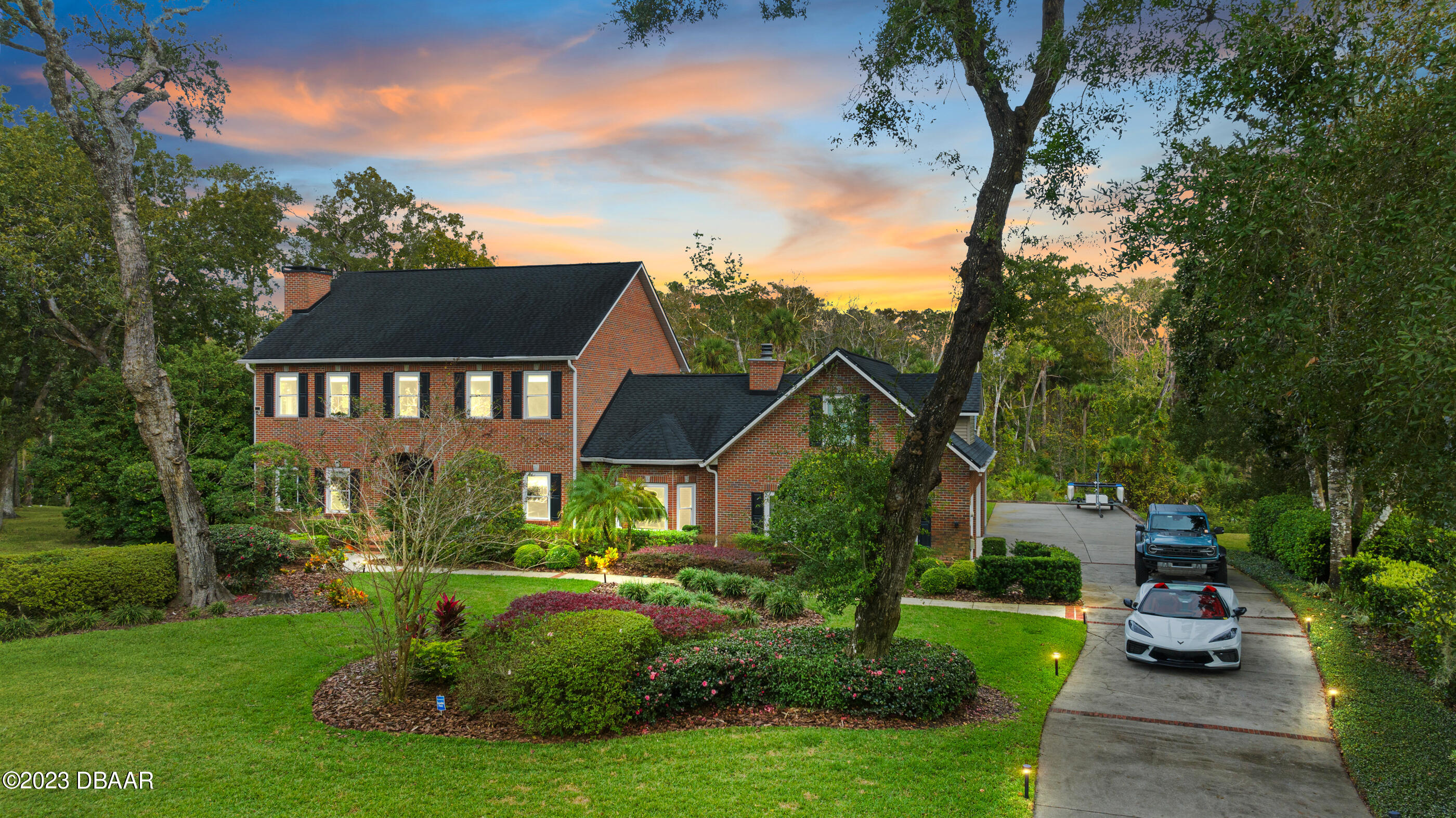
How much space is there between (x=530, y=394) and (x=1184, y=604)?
19.5m

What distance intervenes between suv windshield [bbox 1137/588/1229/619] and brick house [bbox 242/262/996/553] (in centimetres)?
816

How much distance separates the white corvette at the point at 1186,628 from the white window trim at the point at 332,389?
2463 cm

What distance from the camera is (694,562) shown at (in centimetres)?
2017

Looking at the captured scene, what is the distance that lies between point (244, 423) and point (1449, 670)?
1316 inches

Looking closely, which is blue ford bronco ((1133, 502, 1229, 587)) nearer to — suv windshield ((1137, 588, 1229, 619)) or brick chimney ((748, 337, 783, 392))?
suv windshield ((1137, 588, 1229, 619))

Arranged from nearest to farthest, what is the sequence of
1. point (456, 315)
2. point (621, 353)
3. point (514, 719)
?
1. point (514, 719)
2. point (456, 315)
3. point (621, 353)

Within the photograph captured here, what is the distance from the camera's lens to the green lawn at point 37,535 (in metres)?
26.0

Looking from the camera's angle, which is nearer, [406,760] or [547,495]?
[406,760]

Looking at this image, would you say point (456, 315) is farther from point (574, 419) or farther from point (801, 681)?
point (801, 681)

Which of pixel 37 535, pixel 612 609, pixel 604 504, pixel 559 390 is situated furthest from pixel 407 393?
pixel 612 609

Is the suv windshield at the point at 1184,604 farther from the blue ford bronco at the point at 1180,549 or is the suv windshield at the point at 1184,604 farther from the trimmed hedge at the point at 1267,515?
the trimmed hedge at the point at 1267,515

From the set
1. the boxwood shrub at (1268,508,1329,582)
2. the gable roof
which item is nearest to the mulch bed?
the boxwood shrub at (1268,508,1329,582)

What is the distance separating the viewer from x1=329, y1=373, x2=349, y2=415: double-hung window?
89.3ft

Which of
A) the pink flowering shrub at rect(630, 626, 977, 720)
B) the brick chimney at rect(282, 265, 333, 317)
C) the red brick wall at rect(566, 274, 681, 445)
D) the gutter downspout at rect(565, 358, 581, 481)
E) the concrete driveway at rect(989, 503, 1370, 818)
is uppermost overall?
the brick chimney at rect(282, 265, 333, 317)
